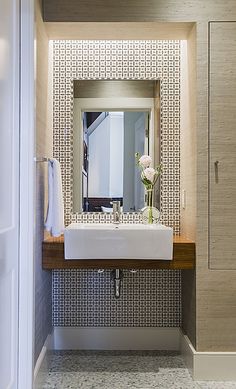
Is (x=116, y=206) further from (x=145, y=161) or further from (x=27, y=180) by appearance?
(x=27, y=180)

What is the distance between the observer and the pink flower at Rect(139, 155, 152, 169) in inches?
115

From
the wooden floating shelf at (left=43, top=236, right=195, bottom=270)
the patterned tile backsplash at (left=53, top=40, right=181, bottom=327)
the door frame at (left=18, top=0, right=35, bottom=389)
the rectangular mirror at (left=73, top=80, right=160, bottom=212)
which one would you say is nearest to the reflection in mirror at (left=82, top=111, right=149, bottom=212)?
the rectangular mirror at (left=73, top=80, right=160, bottom=212)

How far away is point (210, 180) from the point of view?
8.15 ft

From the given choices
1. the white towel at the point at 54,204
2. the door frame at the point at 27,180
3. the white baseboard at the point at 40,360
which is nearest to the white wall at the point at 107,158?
the white towel at the point at 54,204

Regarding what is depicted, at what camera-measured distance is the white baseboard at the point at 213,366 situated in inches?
96.9

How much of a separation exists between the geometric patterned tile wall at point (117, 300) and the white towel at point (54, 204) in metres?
0.66

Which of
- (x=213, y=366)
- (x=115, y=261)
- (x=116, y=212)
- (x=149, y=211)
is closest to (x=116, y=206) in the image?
(x=116, y=212)

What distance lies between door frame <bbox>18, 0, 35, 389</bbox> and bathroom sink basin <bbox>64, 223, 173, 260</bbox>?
0.29 metres

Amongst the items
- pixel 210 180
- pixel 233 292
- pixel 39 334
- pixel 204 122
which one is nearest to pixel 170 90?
pixel 204 122

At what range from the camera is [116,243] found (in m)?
2.35

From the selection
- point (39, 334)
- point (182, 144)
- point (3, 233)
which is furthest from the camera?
point (182, 144)

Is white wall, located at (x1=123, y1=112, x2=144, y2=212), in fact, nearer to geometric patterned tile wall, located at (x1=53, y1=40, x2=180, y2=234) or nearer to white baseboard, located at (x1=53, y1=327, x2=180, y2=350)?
geometric patterned tile wall, located at (x1=53, y1=40, x2=180, y2=234)

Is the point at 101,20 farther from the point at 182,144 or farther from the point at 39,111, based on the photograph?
the point at 182,144

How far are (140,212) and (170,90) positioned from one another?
3.07 ft
